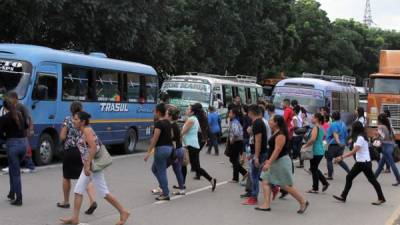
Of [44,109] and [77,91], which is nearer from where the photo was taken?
[44,109]

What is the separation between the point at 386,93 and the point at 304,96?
11.3 feet

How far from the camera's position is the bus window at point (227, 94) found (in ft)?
83.7

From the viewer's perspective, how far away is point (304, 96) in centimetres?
2550

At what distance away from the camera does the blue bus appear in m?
14.1

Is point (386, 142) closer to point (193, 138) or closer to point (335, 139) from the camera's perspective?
point (335, 139)

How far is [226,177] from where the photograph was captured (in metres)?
14.0

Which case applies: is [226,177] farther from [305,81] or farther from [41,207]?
[305,81]

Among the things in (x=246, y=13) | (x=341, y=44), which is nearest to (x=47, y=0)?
(x=246, y=13)

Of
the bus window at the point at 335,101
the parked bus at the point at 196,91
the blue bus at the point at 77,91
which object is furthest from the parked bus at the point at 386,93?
the blue bus at the point at 77,91

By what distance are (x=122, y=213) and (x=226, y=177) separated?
6112 mm

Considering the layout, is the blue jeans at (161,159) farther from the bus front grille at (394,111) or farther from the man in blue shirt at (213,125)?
the bus front grille at (394,111)

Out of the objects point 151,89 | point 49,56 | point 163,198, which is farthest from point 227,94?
point 163,198

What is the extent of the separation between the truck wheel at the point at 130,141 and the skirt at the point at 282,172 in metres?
9.67

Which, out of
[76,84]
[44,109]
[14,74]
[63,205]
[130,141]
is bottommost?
[63,205]
